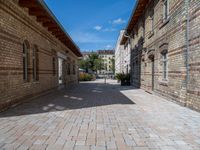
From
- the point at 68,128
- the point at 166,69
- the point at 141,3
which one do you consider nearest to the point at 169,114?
the point at 68,128

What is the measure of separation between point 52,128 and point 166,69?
6.81 meters

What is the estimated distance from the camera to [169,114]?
6.41m

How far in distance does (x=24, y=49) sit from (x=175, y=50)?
6346 mm

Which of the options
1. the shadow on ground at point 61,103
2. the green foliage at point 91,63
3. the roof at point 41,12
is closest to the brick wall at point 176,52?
the shadow on ground at point 61,103

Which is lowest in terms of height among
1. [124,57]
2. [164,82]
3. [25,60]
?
[164,82]

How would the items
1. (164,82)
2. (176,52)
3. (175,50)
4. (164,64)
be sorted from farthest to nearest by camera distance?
(164,64) → (164,82) → (175,50) → (176,52)

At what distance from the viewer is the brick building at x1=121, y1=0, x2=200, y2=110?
22.3 ft

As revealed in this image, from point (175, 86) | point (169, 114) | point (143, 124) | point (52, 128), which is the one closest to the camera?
point (52, 128)

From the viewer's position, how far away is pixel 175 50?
8430 millimetres

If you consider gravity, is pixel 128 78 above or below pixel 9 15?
below

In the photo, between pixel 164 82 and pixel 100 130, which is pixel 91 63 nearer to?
pixel 164 82

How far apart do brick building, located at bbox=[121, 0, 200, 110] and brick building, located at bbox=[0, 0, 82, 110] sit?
5.32 metres

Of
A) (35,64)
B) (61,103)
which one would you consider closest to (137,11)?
(35,64)

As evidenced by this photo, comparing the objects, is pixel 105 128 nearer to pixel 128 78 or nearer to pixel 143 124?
pixel 143 124
